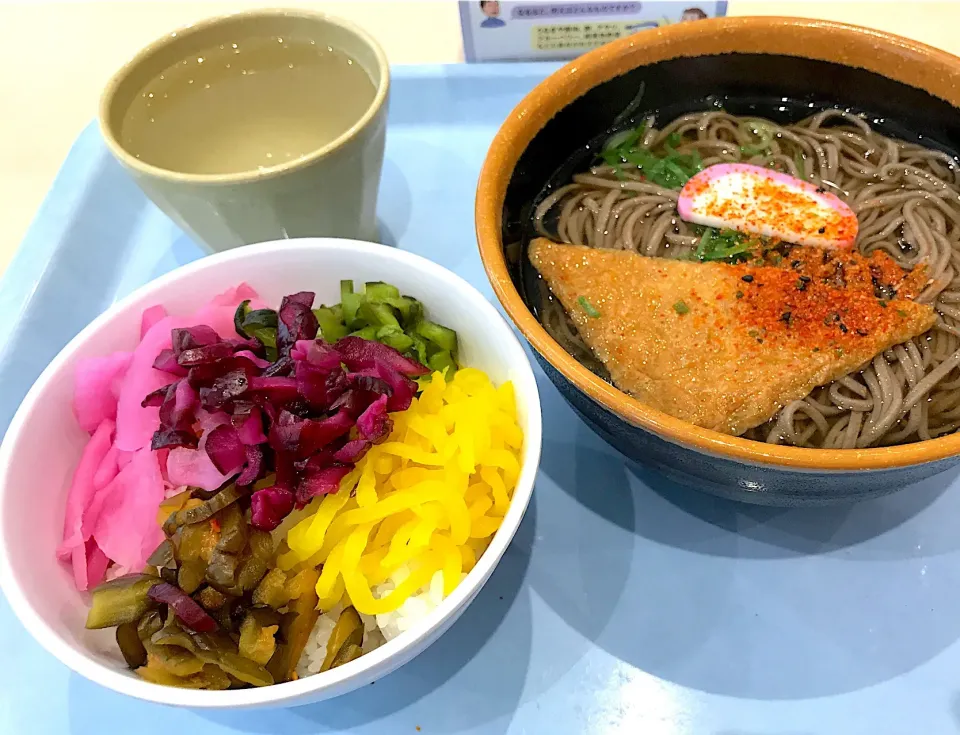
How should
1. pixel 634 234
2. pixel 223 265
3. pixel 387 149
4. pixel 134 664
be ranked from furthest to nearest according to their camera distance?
pixel 387 149, pixel 634 234, pixel 223 265, pixel 134 664

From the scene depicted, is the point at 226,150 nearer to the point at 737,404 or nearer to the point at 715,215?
the point at 715,215

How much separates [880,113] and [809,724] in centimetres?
97

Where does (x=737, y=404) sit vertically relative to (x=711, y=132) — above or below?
below

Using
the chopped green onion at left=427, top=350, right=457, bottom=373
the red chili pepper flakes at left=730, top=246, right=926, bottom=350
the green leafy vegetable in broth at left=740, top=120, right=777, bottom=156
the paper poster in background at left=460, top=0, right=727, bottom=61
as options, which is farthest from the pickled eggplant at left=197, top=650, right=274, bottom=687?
the paper poster in background at left=460, top=0, right=727, bottom=61

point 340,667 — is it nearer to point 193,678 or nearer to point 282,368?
point 193,678

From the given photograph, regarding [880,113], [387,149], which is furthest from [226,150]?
[880,113]

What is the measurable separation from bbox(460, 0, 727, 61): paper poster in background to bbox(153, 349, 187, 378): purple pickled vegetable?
1038mm

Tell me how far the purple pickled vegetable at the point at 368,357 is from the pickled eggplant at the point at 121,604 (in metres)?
0.35

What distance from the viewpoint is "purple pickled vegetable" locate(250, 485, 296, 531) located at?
0.88 m

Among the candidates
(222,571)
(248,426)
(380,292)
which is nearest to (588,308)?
(380,292)

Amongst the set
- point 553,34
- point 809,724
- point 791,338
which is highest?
point 553,34

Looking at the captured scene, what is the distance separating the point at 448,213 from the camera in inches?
60.0

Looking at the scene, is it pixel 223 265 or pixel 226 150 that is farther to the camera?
pixel 226 150

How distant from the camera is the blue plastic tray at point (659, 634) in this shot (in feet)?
3.14
